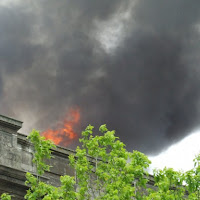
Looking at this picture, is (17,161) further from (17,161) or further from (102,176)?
(102,176)

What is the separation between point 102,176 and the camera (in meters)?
21.7

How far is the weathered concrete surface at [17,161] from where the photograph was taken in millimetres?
19344

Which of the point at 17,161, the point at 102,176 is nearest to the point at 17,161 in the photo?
the point at 17,161

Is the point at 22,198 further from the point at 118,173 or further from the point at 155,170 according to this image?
the point at 155,170

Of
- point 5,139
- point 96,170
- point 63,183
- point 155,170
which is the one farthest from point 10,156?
point 155,170

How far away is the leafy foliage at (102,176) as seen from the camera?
764 inches

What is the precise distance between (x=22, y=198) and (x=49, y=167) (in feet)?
7.08

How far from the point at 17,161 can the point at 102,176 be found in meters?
3.67

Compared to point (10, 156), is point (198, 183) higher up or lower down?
lower down

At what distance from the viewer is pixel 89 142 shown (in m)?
22.6

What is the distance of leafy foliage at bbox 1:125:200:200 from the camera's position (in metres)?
19.4

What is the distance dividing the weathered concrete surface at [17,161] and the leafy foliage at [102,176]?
379mm

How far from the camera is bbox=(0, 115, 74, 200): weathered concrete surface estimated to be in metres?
19.3

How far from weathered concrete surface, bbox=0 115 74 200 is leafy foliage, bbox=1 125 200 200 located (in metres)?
0.38
